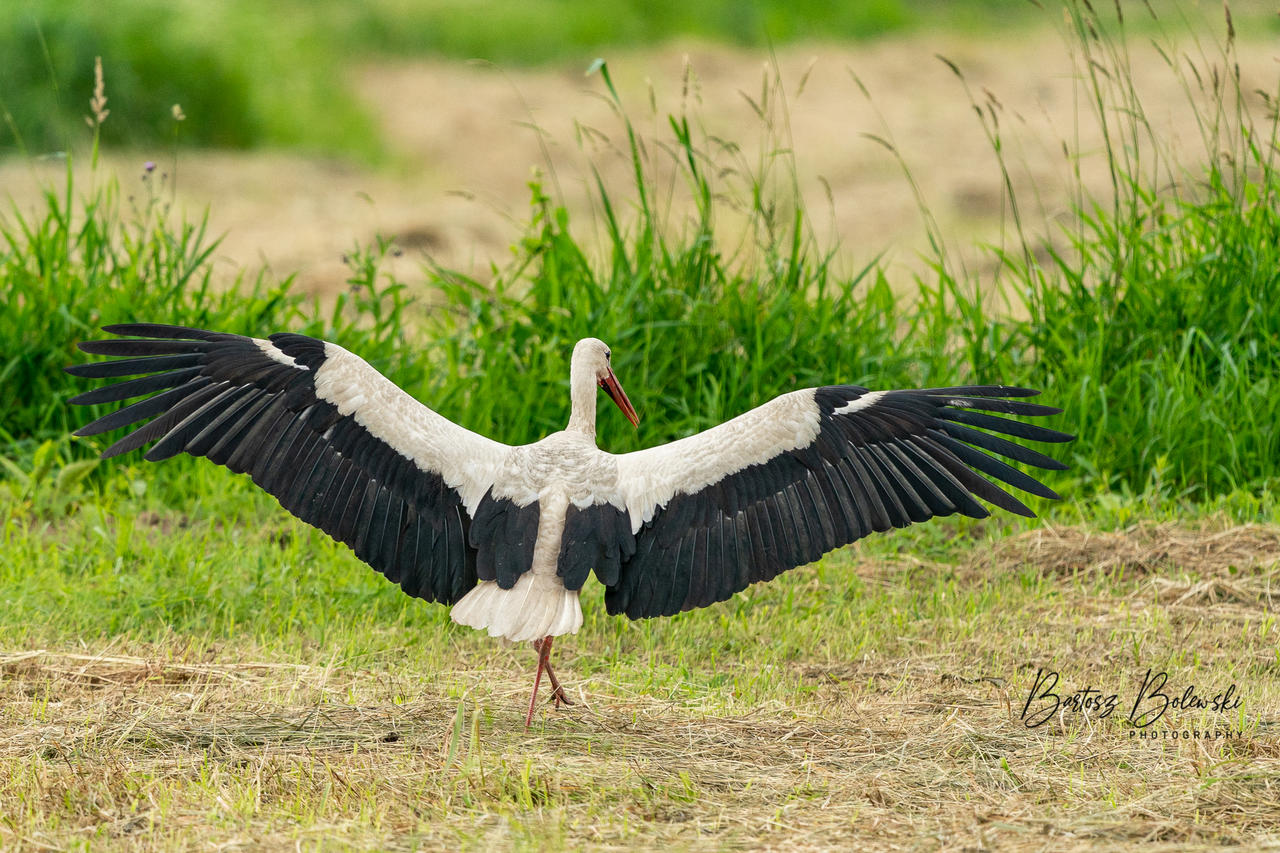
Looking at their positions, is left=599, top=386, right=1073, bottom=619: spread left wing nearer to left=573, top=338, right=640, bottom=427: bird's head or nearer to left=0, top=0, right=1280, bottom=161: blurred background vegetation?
left=573, top=338, right=640, bottom=427: bird's head

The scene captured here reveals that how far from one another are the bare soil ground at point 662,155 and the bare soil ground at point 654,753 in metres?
4.89

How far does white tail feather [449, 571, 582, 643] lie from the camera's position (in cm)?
353

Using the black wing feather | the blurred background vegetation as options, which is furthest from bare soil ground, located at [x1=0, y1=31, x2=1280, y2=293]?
the black wing feather

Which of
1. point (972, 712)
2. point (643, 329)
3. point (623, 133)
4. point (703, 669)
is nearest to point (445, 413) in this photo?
point (643, 329)

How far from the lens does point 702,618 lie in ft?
15.3

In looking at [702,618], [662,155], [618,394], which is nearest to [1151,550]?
[702,618]

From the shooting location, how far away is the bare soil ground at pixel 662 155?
10.1m

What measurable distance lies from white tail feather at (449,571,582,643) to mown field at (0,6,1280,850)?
0.26 metres

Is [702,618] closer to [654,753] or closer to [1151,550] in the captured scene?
[654,753]

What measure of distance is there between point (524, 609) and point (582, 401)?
2.65 feet

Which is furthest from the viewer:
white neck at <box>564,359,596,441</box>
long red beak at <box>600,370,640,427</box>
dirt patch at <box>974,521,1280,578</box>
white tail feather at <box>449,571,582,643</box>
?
dirt patch at <box>974,521,1280,578</box>

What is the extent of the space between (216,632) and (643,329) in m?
2.23

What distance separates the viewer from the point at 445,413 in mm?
5766

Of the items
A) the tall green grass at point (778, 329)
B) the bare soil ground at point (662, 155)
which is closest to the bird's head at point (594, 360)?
the tall green grass at point (778, 329)
